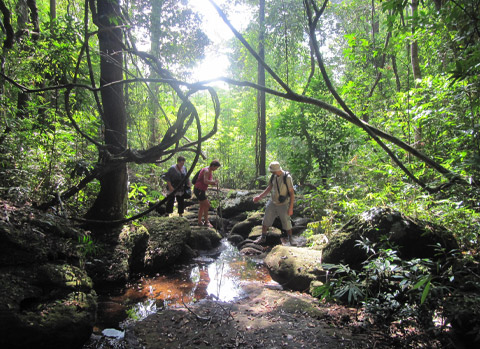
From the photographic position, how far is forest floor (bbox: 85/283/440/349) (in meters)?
2.84

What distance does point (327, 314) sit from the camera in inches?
136

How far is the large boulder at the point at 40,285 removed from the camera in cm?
243

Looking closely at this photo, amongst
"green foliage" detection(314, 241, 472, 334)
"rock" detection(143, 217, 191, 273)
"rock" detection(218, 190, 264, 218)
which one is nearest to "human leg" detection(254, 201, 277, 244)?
"rock" detection(143, 217, 191, 273)

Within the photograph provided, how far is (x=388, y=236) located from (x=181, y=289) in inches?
132

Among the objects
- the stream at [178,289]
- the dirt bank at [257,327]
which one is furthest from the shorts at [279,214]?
the dirt bank at [257,327]

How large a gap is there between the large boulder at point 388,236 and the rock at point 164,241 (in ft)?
10.2

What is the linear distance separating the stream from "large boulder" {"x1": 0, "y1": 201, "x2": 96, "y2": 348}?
0.41 metres

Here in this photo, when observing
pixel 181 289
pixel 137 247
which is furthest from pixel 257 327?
pixel 137 247

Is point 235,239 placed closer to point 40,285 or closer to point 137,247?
point 137,247

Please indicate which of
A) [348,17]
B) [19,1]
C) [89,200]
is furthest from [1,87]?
[348,17]

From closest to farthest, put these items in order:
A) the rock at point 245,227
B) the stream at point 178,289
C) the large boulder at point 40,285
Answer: the large boulder at point 40,285, the stream at point 178,289, the rock at point 245,227

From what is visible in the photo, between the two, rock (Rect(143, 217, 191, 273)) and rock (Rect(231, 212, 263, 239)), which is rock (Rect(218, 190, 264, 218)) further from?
rock (Rect(143, 217, 191, 273))

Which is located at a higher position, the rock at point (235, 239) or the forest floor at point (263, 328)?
the forest floor at point (263, 328)

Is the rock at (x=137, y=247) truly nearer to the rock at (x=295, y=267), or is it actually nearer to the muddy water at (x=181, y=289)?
the muddy water at (x=181, y=289)
